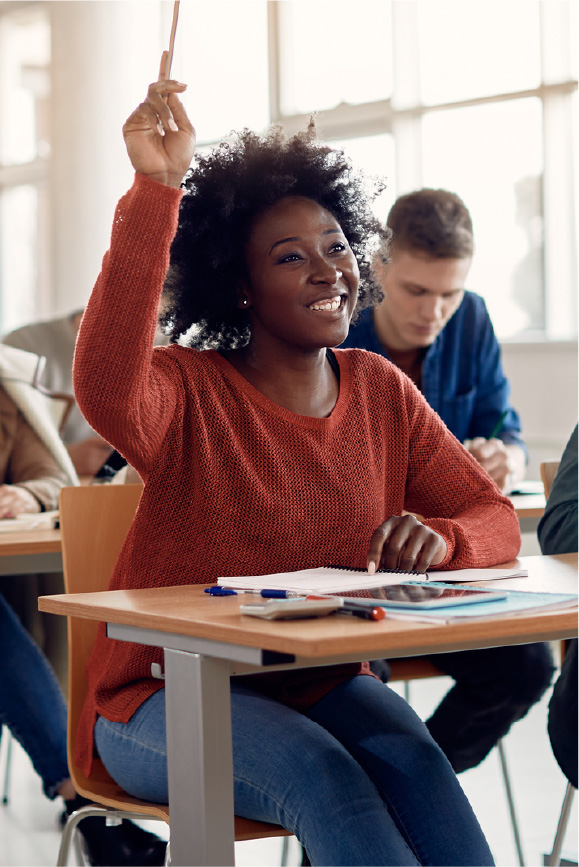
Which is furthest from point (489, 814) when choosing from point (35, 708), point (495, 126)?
point (495, 126)

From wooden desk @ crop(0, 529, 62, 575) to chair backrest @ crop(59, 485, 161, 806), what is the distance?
19cm

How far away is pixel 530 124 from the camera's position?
4.64 metres

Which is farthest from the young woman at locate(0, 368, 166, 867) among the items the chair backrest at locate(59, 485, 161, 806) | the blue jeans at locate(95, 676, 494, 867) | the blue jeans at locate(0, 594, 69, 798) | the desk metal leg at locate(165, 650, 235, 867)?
the desk metal leg at locate(165, 650, 235, 867)

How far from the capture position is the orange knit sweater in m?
1.25

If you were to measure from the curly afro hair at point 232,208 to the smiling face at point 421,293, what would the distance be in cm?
83

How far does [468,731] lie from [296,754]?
0.94 metres

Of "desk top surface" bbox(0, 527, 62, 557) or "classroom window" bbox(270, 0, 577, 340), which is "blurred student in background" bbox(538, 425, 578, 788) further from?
"classroom window" bbox(270, 0, 577, 340)

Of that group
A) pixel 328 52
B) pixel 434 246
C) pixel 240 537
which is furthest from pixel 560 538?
pixel 328 52

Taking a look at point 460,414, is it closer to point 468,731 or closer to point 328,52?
point 468,731

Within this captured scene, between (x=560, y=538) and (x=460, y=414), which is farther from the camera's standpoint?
(x=460, y=414)

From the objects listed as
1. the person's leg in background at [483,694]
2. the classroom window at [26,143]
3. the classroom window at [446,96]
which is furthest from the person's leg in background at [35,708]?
the classroom window at [26,143]

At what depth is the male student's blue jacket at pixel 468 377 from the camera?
2.65 meters

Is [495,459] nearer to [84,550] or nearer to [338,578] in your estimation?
[84,550]

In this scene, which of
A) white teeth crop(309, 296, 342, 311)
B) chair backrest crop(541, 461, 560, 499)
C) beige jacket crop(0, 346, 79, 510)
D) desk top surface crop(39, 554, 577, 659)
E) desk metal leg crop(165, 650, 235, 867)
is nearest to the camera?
desk top surface crop(39, 554, 577, 659)
